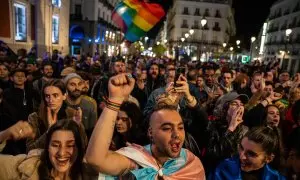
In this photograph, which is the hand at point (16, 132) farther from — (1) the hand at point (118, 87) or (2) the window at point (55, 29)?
(2) the window at point (55, 29)

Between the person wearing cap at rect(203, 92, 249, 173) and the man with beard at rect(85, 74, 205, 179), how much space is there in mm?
996

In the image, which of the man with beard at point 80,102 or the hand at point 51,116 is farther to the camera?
→ the man with beard at point 80,102

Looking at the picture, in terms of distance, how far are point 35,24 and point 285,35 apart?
40.5 metres

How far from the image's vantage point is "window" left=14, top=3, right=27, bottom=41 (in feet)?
63.8

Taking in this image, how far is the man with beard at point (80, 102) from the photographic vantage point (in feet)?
14.4

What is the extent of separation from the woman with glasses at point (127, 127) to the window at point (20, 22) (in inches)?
738

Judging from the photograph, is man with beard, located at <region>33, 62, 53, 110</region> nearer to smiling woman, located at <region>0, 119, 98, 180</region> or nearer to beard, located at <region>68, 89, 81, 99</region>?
beard, located at <region>68, 89, 81, 99</region>

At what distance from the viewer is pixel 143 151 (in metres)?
2.26

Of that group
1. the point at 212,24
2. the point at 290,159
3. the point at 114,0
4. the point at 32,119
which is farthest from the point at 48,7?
the point at 212,24

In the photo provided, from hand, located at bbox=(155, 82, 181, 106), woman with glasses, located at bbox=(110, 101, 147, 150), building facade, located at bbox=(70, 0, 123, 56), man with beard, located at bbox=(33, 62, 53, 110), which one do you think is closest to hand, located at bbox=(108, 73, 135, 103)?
woman with glasses, located at bbox=(110, 101, 147, 150)

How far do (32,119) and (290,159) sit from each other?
288 cm

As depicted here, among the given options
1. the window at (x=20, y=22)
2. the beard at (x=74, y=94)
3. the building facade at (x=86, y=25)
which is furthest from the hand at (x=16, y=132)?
the building facade at (x=86, y=25)

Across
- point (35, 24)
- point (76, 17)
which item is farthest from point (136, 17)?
point (76, 17)

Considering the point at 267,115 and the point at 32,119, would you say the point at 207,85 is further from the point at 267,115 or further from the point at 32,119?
the point at 32,119
